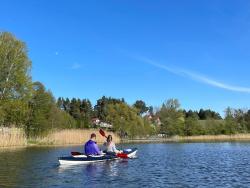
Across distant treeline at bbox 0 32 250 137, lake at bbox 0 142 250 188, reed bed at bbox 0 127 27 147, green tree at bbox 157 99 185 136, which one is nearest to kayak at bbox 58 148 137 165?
lake at bbox 0 142 250 188

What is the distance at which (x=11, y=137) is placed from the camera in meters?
48.7

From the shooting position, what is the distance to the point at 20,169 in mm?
25766

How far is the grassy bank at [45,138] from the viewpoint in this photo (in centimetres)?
4823

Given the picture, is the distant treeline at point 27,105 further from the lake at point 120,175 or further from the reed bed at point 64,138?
the lake at point 120,175

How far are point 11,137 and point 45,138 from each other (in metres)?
9.65

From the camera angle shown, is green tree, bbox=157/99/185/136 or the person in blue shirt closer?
the person in blue shirt

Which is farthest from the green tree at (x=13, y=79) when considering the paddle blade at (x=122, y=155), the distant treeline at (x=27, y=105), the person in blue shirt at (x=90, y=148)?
the person in blue shirt at (x=90, y=148)

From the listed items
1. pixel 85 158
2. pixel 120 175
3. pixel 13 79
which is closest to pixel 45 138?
pixel 13 79

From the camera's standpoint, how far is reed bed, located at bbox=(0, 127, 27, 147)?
156 feet

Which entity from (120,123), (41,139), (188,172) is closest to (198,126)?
(120,123)

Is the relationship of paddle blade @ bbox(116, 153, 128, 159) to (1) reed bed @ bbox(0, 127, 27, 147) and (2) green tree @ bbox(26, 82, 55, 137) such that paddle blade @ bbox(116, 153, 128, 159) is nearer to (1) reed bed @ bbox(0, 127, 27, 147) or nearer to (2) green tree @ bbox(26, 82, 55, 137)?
(1) reed bed @ bbox(0, 127, 27, 147)

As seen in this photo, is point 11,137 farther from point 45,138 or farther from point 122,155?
point 122,155

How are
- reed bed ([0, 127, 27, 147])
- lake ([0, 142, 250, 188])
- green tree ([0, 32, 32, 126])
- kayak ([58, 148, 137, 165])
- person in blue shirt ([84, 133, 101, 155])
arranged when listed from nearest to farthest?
1. lake ([0, 142, 250, 188])
2. kayak ([58, 148, 137, 165])
3. person in blue shirt ([84, 133, 101, 155])
4. reed bed ([0, 127, 27, 147])
5. green tree ([0, 32, 32, 126])

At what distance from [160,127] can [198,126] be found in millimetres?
11806
